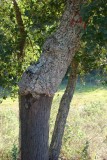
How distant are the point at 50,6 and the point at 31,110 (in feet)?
10.9

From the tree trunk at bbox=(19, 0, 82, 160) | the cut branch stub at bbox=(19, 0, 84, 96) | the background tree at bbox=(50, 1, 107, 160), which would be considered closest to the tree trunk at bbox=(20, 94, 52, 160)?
the tree trunk at bbox=(19, 0, 82, 160)

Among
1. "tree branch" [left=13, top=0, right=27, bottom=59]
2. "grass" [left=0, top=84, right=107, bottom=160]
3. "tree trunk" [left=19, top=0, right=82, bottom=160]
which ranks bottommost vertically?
"grass" [left=0, top=84, right=107, bottom=160]

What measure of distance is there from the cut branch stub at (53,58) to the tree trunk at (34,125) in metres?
0.14

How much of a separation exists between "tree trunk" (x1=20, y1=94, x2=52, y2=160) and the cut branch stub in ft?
0.47

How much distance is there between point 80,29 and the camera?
5.89 meters

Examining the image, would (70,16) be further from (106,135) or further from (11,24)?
(106,135)

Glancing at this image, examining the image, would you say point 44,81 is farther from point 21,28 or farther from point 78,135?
point 78,135

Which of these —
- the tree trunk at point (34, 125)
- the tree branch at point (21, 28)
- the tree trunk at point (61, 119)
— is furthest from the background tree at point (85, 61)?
the tree branch at point (21, 28)

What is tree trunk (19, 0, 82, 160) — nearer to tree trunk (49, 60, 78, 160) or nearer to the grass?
tree trunk (49, 60, 78, 160)

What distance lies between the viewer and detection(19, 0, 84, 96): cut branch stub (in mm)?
5770

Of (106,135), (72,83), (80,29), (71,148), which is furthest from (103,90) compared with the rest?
(80,29)

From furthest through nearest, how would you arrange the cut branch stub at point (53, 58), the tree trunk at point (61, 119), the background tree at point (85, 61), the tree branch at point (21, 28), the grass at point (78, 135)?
1. the grass at point (78, 135)
2. the tree branch at point (21, 28)
3. the tree trunk at point (61, 119)
4. the cut branch stub at point (53, 58)
5. the background tree at point (85, 61)

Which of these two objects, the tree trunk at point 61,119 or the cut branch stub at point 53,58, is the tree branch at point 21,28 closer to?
the tree trunk at point 61,119

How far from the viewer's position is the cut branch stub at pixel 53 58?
577cm
